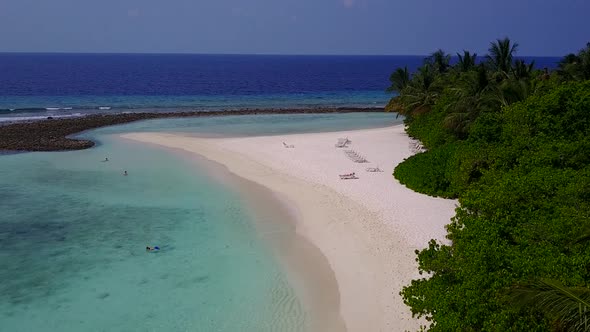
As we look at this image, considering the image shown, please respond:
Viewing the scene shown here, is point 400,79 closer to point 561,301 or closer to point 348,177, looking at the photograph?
point 348,177

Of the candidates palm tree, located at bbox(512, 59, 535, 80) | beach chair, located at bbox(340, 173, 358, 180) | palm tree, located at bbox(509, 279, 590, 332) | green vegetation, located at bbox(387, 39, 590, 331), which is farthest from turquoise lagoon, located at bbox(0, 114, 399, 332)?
palm tree, located at bbox(512, 59, 535, 80)

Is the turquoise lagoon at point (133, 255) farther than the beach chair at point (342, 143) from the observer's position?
No

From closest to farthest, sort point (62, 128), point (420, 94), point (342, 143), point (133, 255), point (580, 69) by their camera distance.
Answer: point (133, 255) < point (580, 69) < point (342, 143) < point (420, 94) < point (62, 128)

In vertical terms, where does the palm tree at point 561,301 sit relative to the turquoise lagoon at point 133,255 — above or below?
above

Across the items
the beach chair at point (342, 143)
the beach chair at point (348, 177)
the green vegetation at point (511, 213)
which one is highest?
the green vegetation at point (511, 213)

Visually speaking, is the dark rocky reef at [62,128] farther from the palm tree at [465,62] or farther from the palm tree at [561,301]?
the palm tree at [561,301]

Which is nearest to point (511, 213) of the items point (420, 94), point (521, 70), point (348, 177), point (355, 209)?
point (355, 209)

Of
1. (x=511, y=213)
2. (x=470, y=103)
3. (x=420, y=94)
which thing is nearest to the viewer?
(x=511, y=213)

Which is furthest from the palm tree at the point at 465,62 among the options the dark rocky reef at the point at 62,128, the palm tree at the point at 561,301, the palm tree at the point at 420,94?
the palm tree at the point at 561,301

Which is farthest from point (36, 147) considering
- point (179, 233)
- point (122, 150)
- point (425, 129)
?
point (425, 129)
